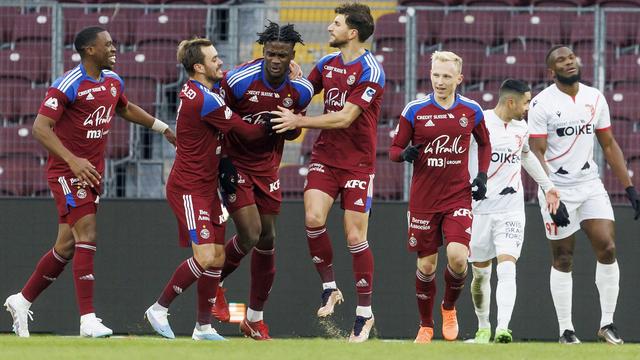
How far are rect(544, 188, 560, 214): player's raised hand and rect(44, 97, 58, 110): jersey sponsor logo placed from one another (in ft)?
13.0

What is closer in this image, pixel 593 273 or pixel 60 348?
pixel 60 348

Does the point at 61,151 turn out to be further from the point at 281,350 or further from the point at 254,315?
the point at 281,350

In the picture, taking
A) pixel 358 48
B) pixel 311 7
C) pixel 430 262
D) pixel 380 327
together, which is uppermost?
pixel 311 7

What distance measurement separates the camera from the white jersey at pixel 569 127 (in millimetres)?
10789

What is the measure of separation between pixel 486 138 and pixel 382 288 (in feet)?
11.6

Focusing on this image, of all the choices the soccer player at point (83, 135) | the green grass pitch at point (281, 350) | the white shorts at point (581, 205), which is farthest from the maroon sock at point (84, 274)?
the white shorts at point (581, 205)

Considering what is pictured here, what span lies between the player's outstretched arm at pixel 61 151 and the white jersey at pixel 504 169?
337cm

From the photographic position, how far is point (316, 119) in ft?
32.0

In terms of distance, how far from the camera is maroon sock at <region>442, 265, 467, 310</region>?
10812 millimetres

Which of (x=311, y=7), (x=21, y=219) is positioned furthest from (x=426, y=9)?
(x=21, y=219)

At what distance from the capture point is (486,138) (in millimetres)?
10477

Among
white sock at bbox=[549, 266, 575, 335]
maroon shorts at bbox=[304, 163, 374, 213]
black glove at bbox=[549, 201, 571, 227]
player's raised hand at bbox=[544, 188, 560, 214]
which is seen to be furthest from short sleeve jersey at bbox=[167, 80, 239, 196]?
white sock at bbox=[549, 266, 575, 335]

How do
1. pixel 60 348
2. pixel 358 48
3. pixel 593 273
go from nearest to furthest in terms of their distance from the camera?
pixel 60 348 → pixel 358 48 → pixel 593 273

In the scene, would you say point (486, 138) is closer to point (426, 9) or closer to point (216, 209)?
point (216, 209)
